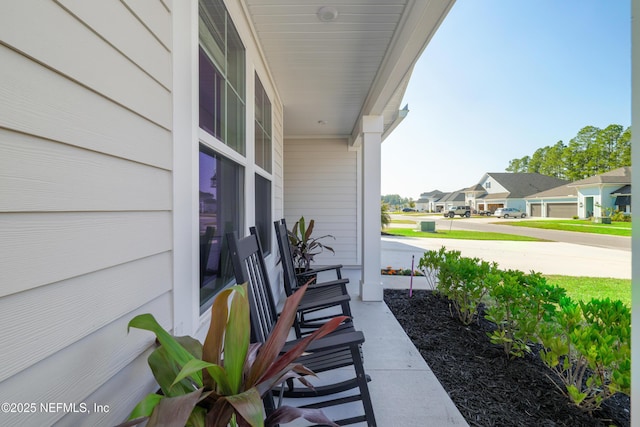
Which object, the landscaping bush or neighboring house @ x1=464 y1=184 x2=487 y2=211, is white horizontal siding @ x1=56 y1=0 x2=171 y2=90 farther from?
neighboring house @ x1=464 y1=184 x2=487 y2=211

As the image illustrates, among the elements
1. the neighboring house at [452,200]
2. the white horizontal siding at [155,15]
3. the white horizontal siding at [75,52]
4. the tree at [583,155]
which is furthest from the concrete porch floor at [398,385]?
the neighboring house at [452,200]

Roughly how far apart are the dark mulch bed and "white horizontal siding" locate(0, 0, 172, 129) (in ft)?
7.75

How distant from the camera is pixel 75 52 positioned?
0.73 metres

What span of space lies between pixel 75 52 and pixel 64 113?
0.54ft

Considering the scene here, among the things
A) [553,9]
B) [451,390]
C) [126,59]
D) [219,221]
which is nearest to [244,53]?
[219,221]

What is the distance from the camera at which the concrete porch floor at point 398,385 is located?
70.0 inches

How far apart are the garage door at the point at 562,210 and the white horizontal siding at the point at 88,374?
28134mm

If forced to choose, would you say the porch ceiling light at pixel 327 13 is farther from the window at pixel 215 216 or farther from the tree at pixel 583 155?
the tree at pixel 583 155

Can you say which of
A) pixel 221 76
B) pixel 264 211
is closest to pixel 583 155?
pixel 264 211

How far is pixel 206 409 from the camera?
895 mm

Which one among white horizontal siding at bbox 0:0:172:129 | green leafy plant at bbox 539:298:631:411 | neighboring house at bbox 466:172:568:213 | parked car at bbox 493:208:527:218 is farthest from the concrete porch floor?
neighboring house at bbox 466:172:568:213

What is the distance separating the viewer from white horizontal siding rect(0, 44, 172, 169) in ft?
1.90

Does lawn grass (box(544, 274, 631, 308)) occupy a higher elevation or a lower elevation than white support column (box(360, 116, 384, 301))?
lower

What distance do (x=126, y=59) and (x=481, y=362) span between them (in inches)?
117
